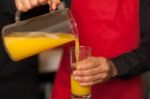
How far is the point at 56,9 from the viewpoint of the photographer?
1.13 m

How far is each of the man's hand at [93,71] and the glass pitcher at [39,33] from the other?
0.09 metres

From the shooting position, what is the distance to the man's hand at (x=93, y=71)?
39.7 inches

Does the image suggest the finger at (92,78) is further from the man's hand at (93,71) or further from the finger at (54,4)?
the finger at (54,4)

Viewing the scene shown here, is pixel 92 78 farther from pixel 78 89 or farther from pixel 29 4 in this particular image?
pixel 29 4

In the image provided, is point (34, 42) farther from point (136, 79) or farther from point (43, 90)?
point (43, 90)

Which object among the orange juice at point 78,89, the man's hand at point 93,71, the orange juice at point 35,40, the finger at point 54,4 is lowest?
the orange juice at point 78,89

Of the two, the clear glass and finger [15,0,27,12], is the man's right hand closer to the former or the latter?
finger [15,0,27,12]

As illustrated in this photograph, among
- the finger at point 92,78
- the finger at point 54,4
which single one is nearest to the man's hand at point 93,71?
the finger at point 92,78

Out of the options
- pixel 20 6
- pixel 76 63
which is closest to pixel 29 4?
pixel 20 6

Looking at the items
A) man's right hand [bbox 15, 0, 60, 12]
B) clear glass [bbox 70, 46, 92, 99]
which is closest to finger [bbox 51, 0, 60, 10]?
man's right hand [bbox 15, 0, 60, 12]

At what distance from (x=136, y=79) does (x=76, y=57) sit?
1.25ft

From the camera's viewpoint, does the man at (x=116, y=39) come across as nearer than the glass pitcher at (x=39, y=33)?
No

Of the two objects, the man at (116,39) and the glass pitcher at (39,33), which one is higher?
the glass pitcher at (39,33)

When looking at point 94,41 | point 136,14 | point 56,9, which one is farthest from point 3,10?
point 136,14
